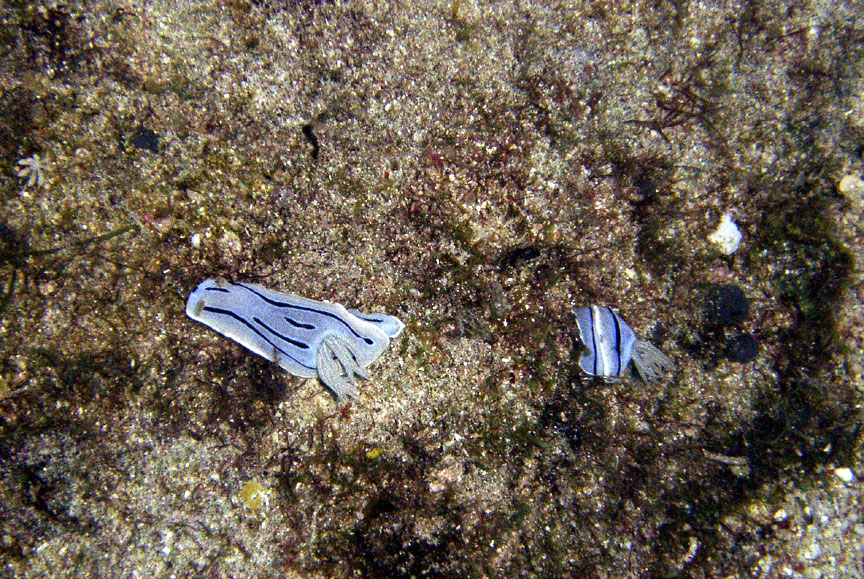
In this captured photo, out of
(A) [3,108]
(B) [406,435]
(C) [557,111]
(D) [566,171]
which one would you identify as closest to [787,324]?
(D) [566,171]

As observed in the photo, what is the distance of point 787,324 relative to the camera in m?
3.70

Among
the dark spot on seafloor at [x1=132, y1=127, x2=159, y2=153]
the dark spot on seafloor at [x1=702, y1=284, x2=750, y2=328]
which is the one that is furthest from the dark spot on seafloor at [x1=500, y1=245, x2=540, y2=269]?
the dark spot on seafloor at [x1=132, y1=127, x2=159, y2=153]

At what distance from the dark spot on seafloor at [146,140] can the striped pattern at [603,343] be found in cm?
380

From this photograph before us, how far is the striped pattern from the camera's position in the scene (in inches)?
139

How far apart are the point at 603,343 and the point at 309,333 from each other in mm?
2537

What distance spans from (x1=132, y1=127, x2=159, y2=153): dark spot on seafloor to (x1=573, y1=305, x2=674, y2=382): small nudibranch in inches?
148

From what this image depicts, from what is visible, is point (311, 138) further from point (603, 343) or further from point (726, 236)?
point (726, 236)

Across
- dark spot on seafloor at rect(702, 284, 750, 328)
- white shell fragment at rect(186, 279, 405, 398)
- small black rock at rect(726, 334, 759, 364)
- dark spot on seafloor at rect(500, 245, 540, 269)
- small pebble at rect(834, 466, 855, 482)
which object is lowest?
white shell fragment at rect(186, 279, 405, 398)

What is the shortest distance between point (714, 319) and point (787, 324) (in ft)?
2.18

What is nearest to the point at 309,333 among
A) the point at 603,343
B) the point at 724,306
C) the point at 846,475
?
the point at 603,343

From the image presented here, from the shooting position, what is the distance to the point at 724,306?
145 inches

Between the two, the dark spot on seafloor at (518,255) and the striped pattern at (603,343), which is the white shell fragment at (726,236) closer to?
the striped pattern at (603,343)

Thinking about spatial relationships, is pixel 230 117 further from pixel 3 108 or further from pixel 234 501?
pixel 234 501

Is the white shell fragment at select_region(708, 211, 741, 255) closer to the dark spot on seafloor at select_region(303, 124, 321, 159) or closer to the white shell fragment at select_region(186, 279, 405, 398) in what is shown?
the white shell fragment at select_region(186, 279, 405, 398)
